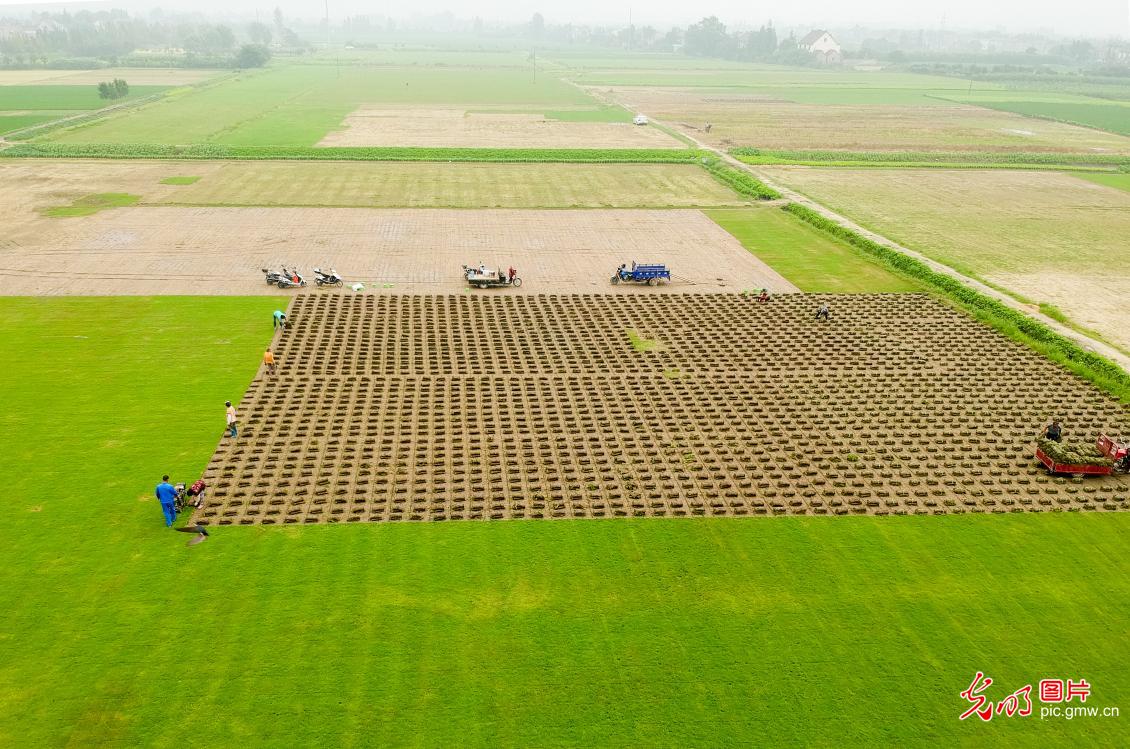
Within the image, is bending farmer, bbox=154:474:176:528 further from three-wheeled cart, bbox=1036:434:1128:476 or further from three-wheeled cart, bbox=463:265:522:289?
three-wheeled cart, bbox=1036:434:1128:476

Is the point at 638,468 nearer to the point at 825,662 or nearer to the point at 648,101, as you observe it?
the point at 825,662

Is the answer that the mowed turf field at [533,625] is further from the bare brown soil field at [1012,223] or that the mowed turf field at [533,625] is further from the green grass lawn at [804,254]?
the bare brown soil field at [1012,223]

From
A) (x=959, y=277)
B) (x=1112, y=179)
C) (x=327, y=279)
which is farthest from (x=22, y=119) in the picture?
(x=1112, y=179)

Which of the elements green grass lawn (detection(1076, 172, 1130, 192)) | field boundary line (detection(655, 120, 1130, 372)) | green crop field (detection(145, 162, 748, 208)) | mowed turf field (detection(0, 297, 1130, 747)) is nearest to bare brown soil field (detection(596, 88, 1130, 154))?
green grass lawn (detection(1076, 172, 1130, 192))

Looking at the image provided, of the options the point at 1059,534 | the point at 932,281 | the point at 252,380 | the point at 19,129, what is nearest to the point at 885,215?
the point at 932,281

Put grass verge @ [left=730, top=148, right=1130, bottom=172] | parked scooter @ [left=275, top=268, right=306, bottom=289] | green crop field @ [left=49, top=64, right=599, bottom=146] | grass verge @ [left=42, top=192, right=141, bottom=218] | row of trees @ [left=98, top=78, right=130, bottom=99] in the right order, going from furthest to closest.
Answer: row of trees @ [left=98, top=78, right=130, bottom=99] < green crop field @ [left=49, top=64, right=599, bottom=146] < grass verge @ [left=730, top=148, right=1130, bottom=172] < grass verge @ [left=42, top=192, right=141, bottom=218] < parked scooter @ [left=275, top=268, right=306, bottom=289]
